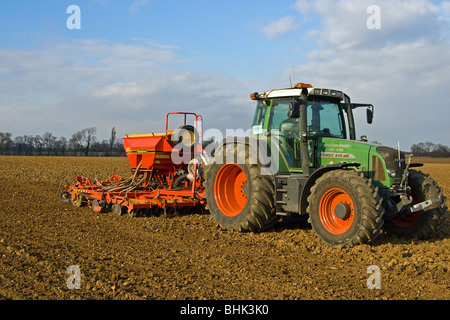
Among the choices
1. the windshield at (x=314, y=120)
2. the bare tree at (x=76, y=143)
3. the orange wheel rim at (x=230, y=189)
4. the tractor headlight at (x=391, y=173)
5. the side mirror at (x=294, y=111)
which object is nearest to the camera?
the tractor headlight at (x=391, y=173)

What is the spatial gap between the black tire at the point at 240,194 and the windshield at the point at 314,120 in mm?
811

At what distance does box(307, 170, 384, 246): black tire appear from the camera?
6.13 meters

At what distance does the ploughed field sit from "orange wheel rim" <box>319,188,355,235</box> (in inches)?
14.1

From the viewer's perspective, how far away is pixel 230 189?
28.8 ft

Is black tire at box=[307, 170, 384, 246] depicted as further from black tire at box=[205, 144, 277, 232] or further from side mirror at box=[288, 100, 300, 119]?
side mirror at box=[288, 100, 300, 119]

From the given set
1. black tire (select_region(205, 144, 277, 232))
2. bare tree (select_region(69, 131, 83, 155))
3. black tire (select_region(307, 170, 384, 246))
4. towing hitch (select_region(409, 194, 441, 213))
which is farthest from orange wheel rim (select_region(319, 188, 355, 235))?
bare tree (select_region(69, 131, 83, 155))

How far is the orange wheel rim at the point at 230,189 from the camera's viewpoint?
28.2 ft

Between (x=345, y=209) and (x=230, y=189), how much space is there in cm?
286

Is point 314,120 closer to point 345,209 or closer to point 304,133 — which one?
point 304,133

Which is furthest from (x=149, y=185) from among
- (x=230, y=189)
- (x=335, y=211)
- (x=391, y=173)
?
(x=391, y=173)

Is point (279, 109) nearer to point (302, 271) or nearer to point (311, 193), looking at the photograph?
point (311, 193)

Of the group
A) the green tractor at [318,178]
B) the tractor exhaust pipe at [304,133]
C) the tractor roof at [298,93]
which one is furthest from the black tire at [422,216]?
the tractor roof at [298,93]

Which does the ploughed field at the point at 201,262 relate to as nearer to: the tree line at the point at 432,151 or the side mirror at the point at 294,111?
the side mirror at the point at 294,111

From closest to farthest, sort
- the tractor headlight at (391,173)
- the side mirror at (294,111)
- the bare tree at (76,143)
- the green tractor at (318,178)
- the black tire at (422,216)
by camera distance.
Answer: the green tractor at (318,178), the tractor headlight at (391,173), the side mirror at (294,111), the black tire at (422,216), the bare tree at (76,143)
